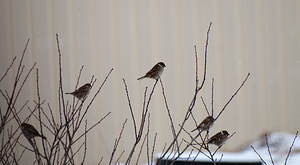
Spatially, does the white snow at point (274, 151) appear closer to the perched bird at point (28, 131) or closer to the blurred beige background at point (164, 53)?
the blurred beige background at point (164, 53)

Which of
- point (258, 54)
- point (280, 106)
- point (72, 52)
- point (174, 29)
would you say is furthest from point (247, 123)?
point (72, 52)

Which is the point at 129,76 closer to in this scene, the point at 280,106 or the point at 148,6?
the point at 148,6

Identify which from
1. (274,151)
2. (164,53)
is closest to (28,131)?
(274,151)

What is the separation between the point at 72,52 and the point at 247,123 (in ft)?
6.60

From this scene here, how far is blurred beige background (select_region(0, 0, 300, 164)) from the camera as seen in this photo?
5340 mm

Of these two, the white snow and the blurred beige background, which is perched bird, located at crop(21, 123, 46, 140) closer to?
the white snow

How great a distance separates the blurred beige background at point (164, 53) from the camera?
5340 millimetres

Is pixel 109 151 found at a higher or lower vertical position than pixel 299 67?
lower

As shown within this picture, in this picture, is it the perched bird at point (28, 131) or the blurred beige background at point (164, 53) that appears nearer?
the perched bird at point (28, 131)

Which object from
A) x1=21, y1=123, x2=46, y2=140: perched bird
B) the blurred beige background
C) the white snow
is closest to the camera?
x1=21, y1=123, x2=46, y2=140: perched bird

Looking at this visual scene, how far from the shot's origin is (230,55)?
544cm

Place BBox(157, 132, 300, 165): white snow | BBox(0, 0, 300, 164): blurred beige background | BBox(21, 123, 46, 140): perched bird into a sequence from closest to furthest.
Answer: BBox(21, 123, 46, 140): perched bird → BBox(157, 132, 300, 165): white snow → BBox(0, 0, 300, 164): blurred beige background

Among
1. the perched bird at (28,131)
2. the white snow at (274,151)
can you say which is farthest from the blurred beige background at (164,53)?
the perched bird at (28,131)

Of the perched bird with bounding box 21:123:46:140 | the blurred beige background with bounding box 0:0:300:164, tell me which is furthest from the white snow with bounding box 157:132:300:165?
the perched bird with bounding box 21:123:46:140
